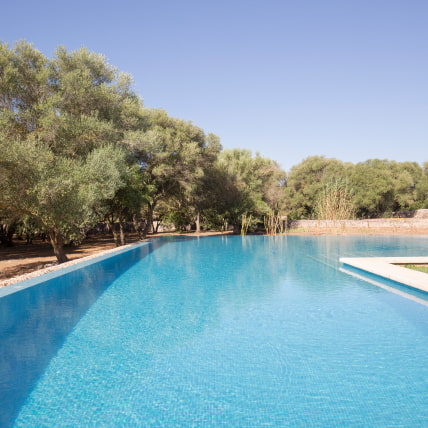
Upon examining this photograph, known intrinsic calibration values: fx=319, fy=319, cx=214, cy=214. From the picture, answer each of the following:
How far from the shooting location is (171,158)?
18.5 metres

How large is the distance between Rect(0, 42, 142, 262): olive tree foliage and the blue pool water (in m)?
3.22

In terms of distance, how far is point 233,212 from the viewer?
23500mm

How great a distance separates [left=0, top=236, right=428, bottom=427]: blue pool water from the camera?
2807 mm

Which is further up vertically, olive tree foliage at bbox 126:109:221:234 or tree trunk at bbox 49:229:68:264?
olive tree foliage at bbox 126:109:221:234

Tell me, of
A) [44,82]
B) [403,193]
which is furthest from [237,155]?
[403,193]

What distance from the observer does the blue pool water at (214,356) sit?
281cm

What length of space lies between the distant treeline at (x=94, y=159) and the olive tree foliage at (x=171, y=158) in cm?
6

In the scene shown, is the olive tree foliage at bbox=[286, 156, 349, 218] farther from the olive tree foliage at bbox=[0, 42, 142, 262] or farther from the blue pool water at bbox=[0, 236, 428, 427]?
the blue pool water at bbox=[0, 236, 428, 427]

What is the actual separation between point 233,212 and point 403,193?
20.2 meters

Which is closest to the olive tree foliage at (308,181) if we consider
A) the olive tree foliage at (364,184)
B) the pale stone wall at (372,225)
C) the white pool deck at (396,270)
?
the olive tree foliage at (364,184)

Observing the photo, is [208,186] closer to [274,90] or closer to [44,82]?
[274,90]

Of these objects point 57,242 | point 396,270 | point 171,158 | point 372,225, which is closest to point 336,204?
point 372,225

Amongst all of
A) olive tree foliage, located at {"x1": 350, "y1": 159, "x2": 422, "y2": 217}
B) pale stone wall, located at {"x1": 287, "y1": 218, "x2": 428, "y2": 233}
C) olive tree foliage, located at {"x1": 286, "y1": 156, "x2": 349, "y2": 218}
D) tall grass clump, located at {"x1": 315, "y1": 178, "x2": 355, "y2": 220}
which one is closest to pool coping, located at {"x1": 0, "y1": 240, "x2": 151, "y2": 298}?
tall grass clump, located at {"x1": 315, "y1": 178, "x2": 355, "y2": 220}

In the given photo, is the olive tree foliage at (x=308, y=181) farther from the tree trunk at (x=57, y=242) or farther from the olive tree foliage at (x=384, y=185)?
the tree trunk at (x=57, y=242)
